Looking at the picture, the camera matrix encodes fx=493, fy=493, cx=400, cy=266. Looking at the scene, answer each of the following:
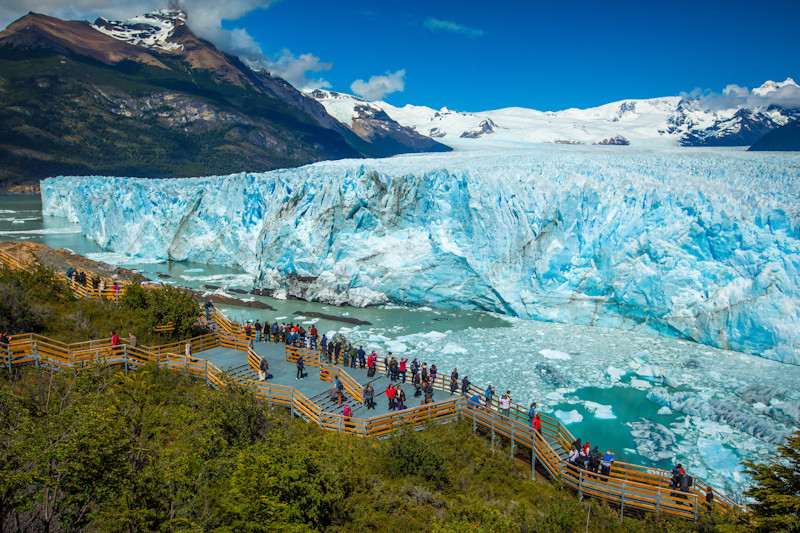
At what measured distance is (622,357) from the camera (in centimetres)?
1452

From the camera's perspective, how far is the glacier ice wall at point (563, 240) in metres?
15.1

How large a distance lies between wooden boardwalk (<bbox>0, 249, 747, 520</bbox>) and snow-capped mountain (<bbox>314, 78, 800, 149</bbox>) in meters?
64.7

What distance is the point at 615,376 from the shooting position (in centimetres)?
1317

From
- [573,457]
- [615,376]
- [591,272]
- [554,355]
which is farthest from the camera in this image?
[591,272]

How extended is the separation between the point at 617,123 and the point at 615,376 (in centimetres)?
13359

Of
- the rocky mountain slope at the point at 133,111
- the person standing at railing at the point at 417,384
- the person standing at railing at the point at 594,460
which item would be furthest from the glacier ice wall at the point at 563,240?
the rocky mountain slope at the point at 133,111

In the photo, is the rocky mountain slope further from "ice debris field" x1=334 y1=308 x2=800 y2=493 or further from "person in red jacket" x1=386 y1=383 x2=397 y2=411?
"person in red jacket" x1=386 y1=383 x2=397 y2=411

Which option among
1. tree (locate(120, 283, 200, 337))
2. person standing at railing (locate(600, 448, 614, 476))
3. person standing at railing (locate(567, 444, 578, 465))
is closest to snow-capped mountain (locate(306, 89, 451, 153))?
tree (locate(120, 283, 200, 337))

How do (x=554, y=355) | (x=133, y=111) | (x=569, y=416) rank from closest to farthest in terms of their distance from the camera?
(x=569, y=416)
(x=554, y=355)
(x=133, y=111)

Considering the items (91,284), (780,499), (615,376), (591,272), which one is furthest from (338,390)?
(591,272)

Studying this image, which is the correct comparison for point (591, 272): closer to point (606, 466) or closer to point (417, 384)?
point (417, 384)

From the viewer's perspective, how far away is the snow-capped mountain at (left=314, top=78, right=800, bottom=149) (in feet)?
304

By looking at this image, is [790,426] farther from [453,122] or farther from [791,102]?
[453,122]

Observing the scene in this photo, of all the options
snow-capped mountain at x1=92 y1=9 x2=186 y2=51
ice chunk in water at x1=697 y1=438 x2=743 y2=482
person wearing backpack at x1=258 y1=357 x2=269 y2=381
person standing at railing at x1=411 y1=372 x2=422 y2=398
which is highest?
snow-capped mountain at x1=92 y1=9 x2=186 y2=51
